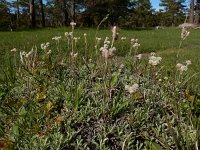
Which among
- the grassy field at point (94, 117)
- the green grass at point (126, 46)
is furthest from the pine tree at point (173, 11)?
the grassy field at point (94, 117)

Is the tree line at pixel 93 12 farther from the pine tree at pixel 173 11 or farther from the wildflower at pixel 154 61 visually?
the wildflower at pixel 154 61

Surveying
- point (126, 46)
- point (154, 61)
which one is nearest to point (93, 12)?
point (126, 46)

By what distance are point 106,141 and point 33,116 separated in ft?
2.28

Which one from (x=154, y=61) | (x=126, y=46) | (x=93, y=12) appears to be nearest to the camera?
(x=154, y=61)

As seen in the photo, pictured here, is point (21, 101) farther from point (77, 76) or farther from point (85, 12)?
point (85, 12)

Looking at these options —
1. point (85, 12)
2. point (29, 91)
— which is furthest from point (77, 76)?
point (85, 12)

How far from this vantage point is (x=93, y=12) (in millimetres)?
56656

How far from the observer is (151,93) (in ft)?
13.2

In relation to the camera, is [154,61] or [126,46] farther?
[126,46]

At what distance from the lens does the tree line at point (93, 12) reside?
4769 centimetres

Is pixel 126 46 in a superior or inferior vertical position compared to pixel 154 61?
inferior

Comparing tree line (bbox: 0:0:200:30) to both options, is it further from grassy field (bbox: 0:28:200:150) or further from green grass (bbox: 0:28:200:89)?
grassy field (bbox: 0:28:200:150)

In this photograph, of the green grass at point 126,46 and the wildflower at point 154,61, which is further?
the green grass at point 126,46

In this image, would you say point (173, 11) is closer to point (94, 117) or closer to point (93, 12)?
point (93, 12)
